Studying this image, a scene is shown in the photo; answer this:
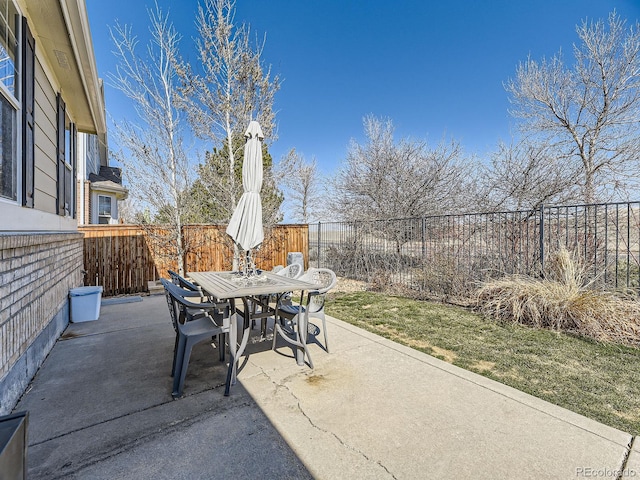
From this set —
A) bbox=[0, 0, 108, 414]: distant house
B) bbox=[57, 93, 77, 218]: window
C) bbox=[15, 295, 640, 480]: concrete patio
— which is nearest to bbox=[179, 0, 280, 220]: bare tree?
bbox=[57, 93, 77, 218]: window

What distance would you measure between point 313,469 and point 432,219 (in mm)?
5998

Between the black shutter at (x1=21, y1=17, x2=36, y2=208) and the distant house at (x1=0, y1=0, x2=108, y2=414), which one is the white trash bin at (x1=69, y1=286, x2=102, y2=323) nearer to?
the distant house at (x1=0, y1=0, x2=108, y2=414)

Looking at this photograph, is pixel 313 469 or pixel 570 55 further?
pixel 570 55

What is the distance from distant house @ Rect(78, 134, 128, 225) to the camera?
9891 millimetres

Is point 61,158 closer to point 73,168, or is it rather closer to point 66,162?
point 66,162

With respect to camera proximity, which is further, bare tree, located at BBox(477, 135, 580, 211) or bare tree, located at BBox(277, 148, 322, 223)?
bare tree, located at BBox(277, 148, 322, 223)

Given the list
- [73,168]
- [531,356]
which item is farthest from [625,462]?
[73,168]

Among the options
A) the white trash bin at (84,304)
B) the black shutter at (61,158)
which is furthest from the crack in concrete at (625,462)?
the black shutter at (61,158)

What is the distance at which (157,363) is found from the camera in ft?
11.0

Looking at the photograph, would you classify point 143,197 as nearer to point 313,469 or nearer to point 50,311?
point 50,311

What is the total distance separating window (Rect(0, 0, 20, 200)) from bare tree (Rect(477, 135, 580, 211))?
10.4 metres

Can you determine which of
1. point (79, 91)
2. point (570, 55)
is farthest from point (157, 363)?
point (570, 55)

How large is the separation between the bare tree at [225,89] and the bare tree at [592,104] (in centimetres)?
845

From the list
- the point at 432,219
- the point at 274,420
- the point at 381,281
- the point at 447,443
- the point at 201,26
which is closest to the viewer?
the point at 447,443
